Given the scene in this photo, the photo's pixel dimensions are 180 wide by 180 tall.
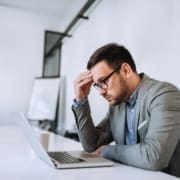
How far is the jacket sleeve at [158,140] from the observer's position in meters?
1.06

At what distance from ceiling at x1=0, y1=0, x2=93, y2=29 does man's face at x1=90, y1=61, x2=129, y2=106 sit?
292cm

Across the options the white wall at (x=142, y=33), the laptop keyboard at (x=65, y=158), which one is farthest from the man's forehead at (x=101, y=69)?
the white wall at (x=142, y=33)

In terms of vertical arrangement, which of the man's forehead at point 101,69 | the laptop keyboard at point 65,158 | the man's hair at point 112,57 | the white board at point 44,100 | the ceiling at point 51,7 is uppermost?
the ceiling at point 51,7

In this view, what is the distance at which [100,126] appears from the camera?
5.60 ft

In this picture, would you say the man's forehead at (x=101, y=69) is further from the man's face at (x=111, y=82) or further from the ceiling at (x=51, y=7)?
the ceiling at (x=51, y=7)

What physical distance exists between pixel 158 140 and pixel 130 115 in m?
0.32

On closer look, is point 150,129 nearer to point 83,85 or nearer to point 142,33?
point 83,85

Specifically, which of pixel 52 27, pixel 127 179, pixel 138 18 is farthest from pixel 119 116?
pixel 52 27

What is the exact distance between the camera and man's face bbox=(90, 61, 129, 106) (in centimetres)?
140

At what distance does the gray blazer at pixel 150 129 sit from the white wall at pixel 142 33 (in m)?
0.62

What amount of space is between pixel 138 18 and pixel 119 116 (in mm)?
1229

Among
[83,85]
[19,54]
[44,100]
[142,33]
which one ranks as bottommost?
[44,100]

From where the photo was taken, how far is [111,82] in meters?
1.41

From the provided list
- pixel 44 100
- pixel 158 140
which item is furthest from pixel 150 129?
pixel 44 100
